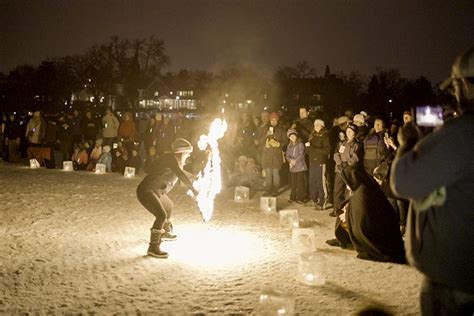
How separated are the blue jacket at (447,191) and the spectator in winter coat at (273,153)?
31.4 ft

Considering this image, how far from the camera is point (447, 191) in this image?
91.0 inches

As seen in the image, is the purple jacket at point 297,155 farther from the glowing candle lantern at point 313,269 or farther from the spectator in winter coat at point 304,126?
the glowing candle lantern at point 313,269

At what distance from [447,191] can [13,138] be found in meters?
18.7

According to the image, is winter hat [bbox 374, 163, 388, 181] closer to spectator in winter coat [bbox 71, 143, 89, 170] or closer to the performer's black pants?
the performer's black pants

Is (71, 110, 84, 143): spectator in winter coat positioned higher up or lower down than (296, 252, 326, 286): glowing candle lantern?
higher up

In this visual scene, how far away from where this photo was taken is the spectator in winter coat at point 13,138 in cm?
1797

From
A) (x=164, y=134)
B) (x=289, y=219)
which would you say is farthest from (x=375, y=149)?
(x=164, y=134)

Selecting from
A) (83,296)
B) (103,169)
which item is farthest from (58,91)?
(83,296)

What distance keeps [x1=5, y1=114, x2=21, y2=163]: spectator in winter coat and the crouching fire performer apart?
1334 centimetres

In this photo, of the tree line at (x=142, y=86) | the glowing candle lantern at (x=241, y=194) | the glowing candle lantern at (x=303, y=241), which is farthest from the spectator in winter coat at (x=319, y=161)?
the tree line at (x=142, y=86)

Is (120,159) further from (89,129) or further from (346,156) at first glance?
(346,156)

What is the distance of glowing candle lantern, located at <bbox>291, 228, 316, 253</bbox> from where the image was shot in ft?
22.9

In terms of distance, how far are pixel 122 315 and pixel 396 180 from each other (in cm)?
331

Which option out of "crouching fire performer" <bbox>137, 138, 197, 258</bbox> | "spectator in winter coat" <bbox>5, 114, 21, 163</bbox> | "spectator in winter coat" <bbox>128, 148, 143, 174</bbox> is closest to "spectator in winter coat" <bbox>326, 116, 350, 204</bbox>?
"crouching fire performer" <bbox>137, 138, 197, 258</bbox>
